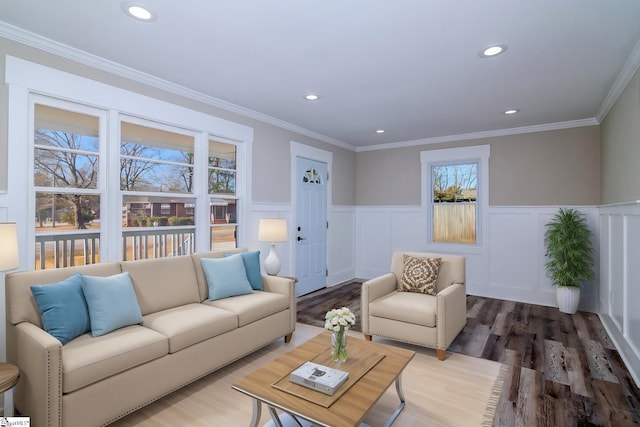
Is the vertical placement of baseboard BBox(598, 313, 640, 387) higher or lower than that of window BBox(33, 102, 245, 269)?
lower

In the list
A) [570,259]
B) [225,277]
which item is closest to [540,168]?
[570,259]

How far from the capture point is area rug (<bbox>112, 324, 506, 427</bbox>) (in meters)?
2.17

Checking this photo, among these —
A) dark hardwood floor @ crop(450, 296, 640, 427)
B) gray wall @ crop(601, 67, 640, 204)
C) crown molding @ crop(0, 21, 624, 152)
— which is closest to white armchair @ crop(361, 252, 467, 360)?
dark hardwood floor @ crop(450, 296, 640, 427)

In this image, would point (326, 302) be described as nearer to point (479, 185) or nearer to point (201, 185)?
point (201, 185)

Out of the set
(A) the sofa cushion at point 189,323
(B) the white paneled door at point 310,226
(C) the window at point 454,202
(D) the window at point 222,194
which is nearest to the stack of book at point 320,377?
(A) the sofa cushion at point 189,323

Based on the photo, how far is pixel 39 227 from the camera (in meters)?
2.59

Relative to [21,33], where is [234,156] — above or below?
below

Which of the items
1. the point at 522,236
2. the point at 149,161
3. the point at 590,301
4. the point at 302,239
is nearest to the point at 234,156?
the point at 149,161

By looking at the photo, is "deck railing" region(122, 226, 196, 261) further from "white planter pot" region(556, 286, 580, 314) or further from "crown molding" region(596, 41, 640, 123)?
"white planter pot" region(556, 286, 580, 314)

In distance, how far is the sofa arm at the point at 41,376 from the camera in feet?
5.80

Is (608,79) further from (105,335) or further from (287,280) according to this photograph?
(105,335)

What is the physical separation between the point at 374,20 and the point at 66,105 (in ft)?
8.07

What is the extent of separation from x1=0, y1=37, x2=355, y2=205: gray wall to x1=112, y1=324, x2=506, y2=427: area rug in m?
1.93

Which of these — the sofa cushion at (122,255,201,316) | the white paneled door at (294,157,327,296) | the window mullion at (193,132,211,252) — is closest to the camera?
the sofa cushion at (122,255,201,316)
